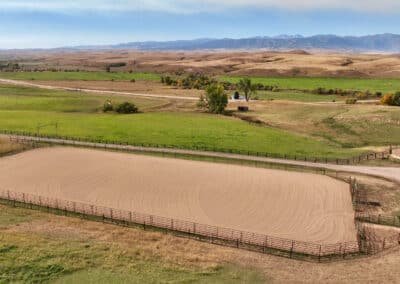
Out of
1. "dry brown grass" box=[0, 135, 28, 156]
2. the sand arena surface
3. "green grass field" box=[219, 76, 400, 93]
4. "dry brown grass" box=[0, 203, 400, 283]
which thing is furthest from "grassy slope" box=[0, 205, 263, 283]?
"green grass field" box=[219, 76, 400, 93]

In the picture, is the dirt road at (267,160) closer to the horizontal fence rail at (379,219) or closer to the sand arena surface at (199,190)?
the sand arena surface at (199,190)

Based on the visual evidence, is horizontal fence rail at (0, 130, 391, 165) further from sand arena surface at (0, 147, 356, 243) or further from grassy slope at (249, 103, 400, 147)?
grassy slope at (249, 103, 400, 147)

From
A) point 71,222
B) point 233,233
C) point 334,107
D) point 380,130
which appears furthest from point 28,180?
point 334,107

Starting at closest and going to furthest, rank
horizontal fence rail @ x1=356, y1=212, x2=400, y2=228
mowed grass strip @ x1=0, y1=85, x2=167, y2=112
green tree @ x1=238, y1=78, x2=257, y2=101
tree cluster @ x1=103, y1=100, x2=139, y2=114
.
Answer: horizontal fence rail @ x1=356, y1=212, x2=400, y2=228 → tree cluster @ x1=103, y1=100, x2=139, y2=114 → mowed grass strip @ x1=0, y1=85, x2=167, y2=112 → green tree @ x1=238, y1=78, x2=257, y2=101

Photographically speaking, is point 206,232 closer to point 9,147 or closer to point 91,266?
point 91,266

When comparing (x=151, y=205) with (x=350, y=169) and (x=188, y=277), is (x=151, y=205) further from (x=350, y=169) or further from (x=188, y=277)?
(x=350, y=169)

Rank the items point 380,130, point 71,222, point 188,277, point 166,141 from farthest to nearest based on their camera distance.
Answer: point 380,130, point 166,141, point 71,222, point 188,277

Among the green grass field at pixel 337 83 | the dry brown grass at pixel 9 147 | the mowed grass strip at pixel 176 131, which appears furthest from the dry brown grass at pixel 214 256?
the green grass field at pixel 337 83
